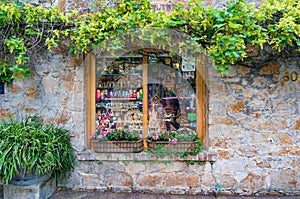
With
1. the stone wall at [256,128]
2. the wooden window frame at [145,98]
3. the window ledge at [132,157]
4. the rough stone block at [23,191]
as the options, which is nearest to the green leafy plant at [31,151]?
the rough stone block at [23,191]

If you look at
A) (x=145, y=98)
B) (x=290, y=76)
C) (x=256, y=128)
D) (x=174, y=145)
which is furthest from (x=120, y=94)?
(x=290, y=76)

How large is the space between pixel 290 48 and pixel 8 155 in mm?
3353

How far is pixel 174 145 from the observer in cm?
339

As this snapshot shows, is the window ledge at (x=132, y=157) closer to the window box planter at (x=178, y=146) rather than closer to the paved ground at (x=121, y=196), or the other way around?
the window box planter at (x=178, y=146)

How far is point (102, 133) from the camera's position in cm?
357

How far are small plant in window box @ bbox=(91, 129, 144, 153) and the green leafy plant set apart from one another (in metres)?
0.37

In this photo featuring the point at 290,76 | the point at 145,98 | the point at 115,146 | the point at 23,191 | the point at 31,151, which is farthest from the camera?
the point at 145,98

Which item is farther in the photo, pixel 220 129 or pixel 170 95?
pixel 170 95

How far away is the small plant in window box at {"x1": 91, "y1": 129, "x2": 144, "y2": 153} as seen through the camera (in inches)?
134

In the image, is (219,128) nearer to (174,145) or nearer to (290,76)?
(174,145)

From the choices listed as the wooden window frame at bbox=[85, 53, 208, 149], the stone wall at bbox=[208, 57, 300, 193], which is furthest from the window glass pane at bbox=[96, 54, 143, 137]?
the stone wall at bbox=[208, 57, 300, 193]

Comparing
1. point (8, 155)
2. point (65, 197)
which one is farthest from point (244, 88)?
point (8, 155)

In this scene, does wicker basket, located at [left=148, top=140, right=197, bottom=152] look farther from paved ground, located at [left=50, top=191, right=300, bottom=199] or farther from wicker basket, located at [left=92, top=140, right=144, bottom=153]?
paved ground, located at [left=50, top=191, right=300, bottom=199]

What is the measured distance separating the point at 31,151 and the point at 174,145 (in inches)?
64.6
